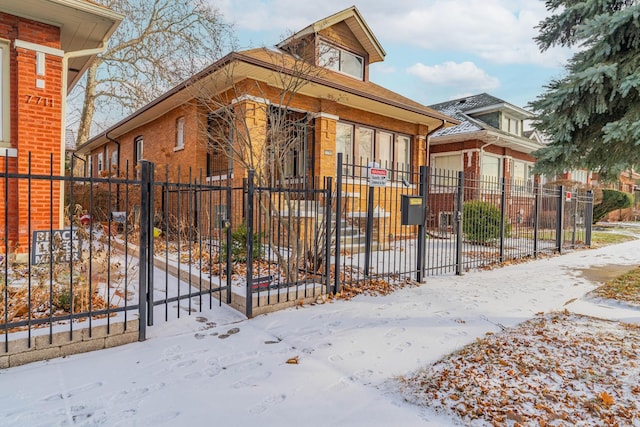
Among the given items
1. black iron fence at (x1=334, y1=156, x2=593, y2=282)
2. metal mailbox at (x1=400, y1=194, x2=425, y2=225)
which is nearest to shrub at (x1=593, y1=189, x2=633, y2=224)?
black iron fence at (x1=334, y1=156, x2=593, y2=282)

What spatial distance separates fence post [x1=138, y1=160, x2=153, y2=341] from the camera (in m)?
3.76

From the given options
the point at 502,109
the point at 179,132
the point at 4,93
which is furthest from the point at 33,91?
the point at 502,109

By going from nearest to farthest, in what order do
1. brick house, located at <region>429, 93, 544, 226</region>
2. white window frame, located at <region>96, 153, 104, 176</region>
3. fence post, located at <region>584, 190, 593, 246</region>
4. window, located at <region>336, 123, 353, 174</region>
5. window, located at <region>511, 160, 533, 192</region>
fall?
1. window, located at <region>336, 123, 353, 174</region>
2. fence post, located at <region>584, 190, 593, 246</region>
3. brick house, located at <region>429, 93, 544, 226</region>
4. window, located at <region>511, 160, 533, 192</region>
5. white window frame, located at <region>96, 153, 104, 176</region>

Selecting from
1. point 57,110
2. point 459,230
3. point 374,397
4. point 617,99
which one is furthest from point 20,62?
point 617,99

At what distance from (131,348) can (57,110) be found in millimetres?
5434

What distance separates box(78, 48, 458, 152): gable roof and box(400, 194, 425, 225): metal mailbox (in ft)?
9.34

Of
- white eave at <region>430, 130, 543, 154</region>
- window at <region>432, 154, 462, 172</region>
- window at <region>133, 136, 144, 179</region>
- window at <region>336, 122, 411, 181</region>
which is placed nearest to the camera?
window at <region>336, 122, 411, 181</region>

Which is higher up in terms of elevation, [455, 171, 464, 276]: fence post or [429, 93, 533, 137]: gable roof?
[429, 93, 533, 137]: gable roof

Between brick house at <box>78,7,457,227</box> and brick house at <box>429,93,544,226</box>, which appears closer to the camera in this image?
brick house at <box>78,7,457,227</box>

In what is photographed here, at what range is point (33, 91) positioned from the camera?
6.55m

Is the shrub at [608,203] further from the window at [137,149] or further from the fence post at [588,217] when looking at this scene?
the window at [137,149]

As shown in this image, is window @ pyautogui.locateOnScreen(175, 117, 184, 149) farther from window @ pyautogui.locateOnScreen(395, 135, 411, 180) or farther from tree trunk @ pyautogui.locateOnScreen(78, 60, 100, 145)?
tree trunk @ pyautogui.locateOnScreen(78, 60, 100, 145)

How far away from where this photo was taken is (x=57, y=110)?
22.4 ft

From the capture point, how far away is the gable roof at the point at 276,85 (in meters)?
7.70
